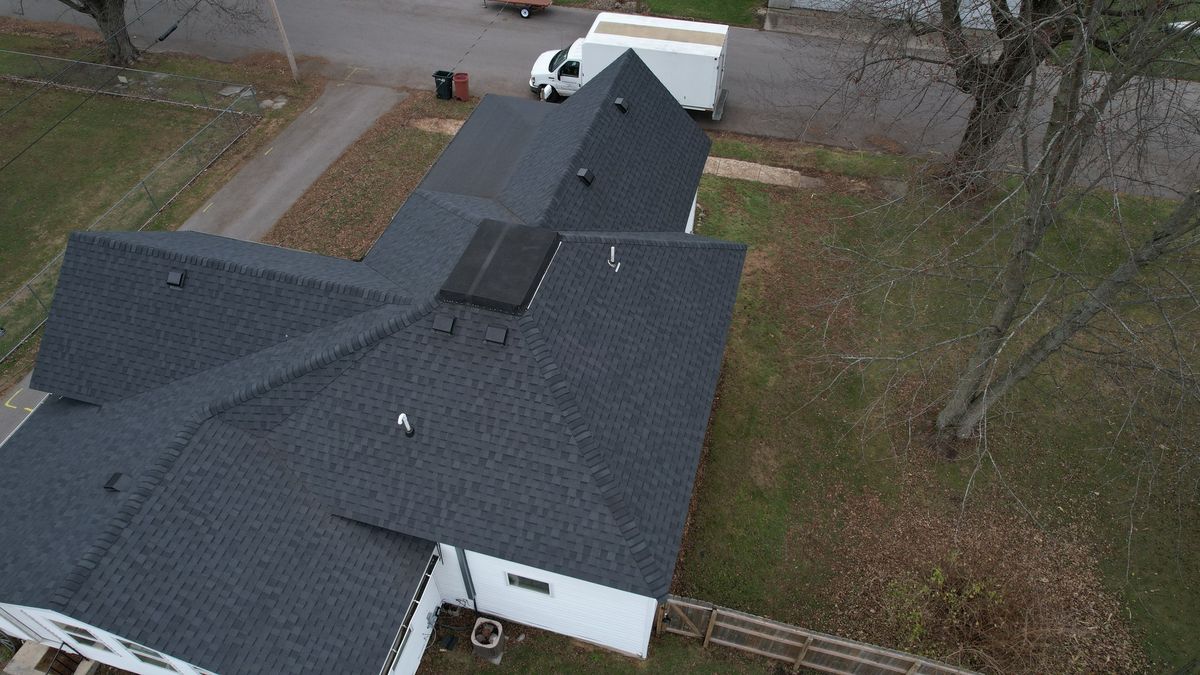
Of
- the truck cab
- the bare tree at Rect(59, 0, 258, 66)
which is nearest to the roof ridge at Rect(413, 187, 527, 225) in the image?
the truck cab

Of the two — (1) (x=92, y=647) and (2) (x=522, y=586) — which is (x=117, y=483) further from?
(2) (x=522, y=586)

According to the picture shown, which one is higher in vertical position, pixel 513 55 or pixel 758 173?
pixel 513 55

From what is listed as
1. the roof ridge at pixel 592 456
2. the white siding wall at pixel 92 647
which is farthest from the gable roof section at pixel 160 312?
the white siding wall at pixel 92 647

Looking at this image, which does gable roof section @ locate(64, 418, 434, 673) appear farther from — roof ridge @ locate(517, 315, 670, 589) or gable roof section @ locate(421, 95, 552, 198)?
gable roof section @ locate(421, 95, 552, 198)

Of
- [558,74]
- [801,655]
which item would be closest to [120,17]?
[558,74]

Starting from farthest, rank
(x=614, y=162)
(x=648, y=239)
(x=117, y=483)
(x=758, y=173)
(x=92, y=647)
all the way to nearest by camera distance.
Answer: (x=758, y=173) → (x=614, y=162) → (x=648, y=239) → (x=92, y=647) → (x=117, y=483)

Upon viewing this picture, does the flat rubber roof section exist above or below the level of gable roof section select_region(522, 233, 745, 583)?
above

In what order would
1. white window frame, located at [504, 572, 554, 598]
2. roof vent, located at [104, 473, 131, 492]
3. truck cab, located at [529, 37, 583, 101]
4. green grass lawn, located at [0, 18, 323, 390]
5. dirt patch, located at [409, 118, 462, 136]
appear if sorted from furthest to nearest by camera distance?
truck cab, located at [529, 37, 583, 101], dirt patch, located at [409, 118, 462, 136], green grass lawn, located at [0, 18, 323, 390], white window frame, located at [504, 572, 554, 598], roof vent, located at [104, 473, 131, 492]

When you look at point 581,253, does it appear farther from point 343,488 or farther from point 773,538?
point 773,538
